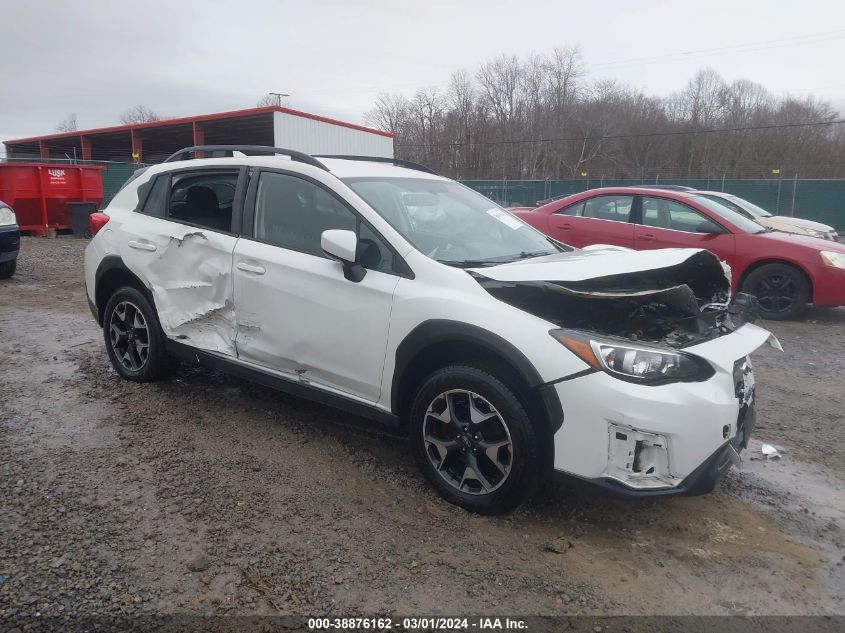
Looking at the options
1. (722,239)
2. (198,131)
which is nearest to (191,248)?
(722,239)

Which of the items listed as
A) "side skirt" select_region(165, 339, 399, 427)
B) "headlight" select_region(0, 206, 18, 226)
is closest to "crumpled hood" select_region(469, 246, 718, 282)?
"side skirt" select_region(165, 339, 399, 427)

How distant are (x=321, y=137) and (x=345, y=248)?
21346 mm

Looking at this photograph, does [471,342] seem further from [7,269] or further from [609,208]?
[7,269]

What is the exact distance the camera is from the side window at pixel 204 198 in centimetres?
431

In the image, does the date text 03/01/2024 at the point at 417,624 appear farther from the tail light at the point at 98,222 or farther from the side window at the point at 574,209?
the side window at the point at 574,209

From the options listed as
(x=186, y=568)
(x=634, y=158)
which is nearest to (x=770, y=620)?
(x=186, y=568)

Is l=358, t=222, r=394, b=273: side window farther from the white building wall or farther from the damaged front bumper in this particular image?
the white building wall

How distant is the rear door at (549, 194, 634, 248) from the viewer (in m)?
8.66

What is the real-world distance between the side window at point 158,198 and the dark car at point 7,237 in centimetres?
599

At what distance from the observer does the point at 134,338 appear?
4934 mm

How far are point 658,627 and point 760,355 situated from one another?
469 cm

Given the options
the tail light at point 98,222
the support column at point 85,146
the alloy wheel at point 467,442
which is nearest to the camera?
the alloy wheel at point 467,442

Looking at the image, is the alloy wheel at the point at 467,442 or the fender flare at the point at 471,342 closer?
the fender flare at the point at 471,342

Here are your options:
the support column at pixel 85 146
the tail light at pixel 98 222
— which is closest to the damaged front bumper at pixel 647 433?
the tail light at pixel 98 222
